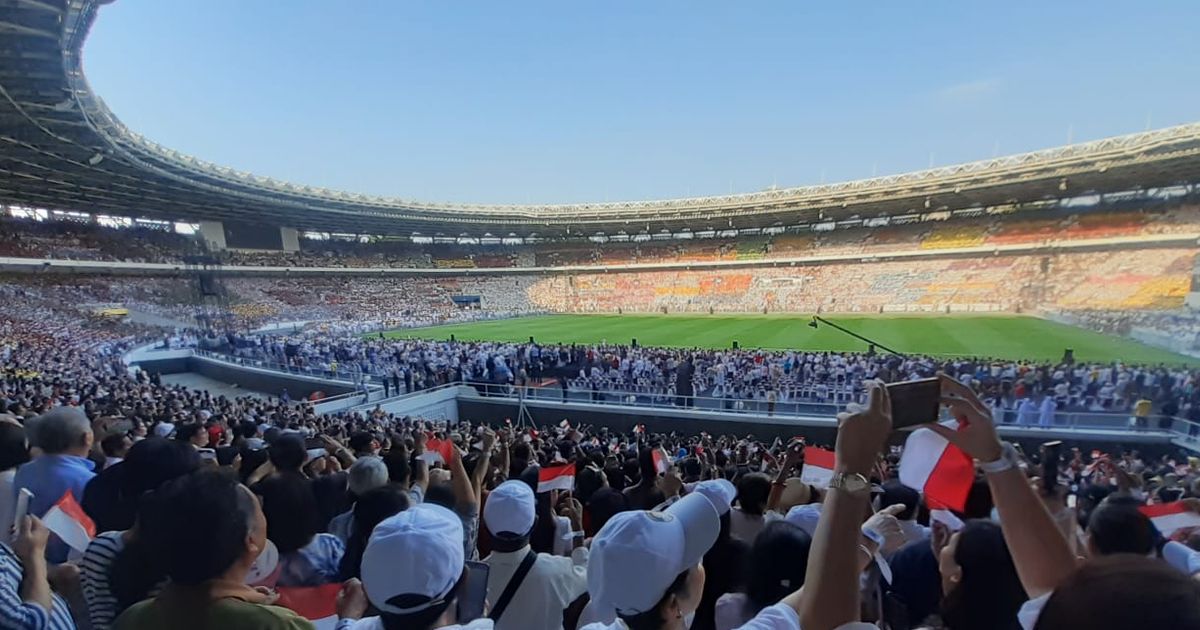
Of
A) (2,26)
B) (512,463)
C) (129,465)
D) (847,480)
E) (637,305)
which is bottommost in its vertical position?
(637,305)

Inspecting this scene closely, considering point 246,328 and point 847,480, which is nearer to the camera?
point 847,480

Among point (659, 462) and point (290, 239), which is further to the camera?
point (290, 239)

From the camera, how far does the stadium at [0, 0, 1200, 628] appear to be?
1226 centimetres

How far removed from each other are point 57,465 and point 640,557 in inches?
153

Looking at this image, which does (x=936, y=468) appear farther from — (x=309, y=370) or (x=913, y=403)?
(x=309, y=370)

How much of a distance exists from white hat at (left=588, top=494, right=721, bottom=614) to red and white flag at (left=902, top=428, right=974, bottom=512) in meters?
0.72

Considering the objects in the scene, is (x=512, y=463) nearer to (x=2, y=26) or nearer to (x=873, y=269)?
(x=2, y=26)

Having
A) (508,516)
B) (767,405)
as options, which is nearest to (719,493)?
(508,516)

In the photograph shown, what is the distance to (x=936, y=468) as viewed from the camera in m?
1.93

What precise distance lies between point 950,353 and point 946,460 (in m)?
23.2

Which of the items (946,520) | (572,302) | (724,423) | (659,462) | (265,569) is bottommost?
(572,302)

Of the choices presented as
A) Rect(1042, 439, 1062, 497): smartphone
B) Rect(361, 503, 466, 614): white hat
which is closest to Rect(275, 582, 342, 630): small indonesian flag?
Rect(361, 503, 466, 614): white hat

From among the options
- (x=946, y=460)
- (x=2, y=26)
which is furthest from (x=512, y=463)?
(x=2, y=26)

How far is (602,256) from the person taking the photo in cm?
6078
